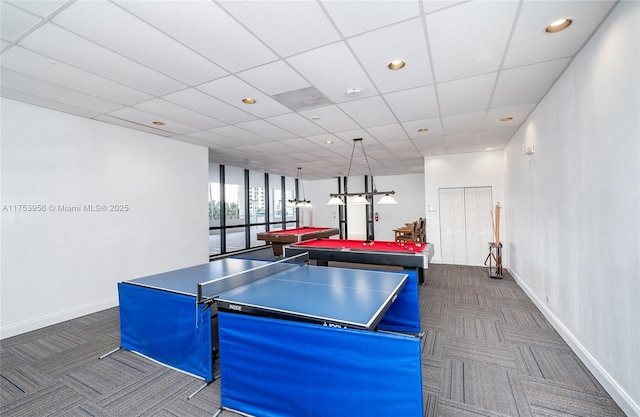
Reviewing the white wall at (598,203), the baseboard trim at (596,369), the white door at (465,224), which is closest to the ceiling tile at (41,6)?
the white wall at (598,203)

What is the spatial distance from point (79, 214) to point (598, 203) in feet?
19.5

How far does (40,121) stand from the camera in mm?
3570

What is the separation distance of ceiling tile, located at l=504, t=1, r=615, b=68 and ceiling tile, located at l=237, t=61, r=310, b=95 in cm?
190

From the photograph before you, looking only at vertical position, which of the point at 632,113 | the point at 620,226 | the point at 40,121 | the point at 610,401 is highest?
the point at 40,121

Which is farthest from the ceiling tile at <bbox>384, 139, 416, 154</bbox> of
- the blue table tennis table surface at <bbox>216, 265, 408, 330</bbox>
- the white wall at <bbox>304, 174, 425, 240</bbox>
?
the white wall at <bbox>304, 174, 425, 240</bbox>

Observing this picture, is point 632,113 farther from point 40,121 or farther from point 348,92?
point 40,121

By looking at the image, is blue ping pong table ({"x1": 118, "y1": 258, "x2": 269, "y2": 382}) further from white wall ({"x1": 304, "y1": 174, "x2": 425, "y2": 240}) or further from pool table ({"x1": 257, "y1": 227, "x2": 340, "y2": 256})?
white wall ({"x1": 304, "y1": 174, "x2": 425, "y2": 240})

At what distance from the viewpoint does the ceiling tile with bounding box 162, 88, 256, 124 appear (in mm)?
3238

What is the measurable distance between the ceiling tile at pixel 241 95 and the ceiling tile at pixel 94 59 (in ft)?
1.14

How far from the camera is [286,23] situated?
202 cm

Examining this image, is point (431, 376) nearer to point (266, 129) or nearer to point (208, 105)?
point (208, 105)

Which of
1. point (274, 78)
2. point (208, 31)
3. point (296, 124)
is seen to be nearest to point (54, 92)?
point (208, 31)

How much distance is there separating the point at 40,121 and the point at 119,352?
3125 mm

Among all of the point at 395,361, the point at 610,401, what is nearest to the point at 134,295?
the point at 395,361
